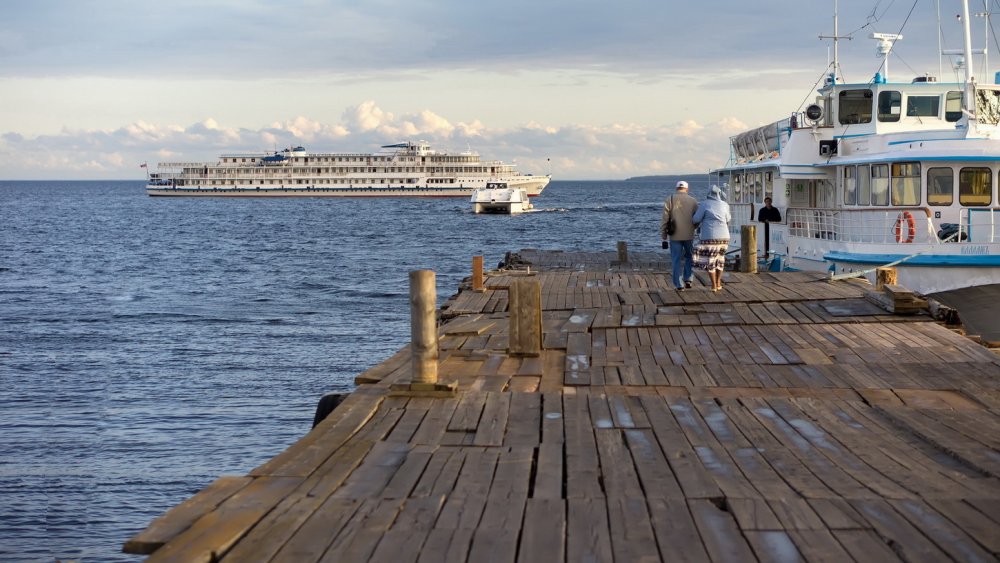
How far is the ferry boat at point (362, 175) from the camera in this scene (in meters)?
151

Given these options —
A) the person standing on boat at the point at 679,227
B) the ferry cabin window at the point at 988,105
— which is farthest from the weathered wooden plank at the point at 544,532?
the ferry cabin window at the point at 988,105

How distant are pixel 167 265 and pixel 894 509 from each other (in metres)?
45.8

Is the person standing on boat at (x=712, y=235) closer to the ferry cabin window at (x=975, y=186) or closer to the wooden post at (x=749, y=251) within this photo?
the wooden post at (x=749, y=251)

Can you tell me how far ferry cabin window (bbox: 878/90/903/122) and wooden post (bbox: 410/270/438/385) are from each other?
1785 cm

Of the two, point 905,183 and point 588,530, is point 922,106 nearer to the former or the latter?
point 905,183

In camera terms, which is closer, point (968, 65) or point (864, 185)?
point (864, 185)

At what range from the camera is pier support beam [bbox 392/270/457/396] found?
8.72 m

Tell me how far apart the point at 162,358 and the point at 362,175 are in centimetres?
13210

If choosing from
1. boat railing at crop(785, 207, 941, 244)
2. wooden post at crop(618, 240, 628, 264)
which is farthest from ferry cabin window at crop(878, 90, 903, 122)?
wooden post at crop(618, 240, 628, 264)

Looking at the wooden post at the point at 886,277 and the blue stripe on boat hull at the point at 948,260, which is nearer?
the wooden post at the point at 886,277

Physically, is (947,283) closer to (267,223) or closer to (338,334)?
(338,334)

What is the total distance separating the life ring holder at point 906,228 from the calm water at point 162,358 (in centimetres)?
1052

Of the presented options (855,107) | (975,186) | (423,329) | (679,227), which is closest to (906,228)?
(975,186)

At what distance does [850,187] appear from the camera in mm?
22734
